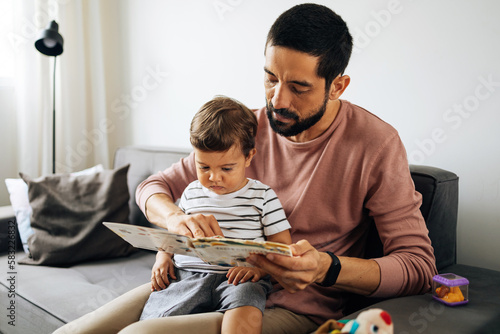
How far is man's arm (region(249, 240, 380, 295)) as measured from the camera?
3.47ft

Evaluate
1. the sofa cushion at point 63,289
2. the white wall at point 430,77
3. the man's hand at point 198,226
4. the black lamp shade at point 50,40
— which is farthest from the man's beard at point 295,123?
the black lamp shade at point 50,40

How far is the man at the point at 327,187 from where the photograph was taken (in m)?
1.22

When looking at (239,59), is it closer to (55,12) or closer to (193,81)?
(193,81)

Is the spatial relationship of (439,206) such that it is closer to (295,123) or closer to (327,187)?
(327,187)

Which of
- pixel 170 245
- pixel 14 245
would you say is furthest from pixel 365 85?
pixel 14 245

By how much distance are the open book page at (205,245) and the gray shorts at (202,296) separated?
10 cm

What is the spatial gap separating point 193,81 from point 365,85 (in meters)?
1.14

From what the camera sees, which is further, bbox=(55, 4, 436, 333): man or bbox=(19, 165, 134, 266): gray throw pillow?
bbox=(19, 165, 134, 266): gray throw pillow

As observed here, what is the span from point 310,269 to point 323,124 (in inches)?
19.5

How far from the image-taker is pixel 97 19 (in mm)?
3209

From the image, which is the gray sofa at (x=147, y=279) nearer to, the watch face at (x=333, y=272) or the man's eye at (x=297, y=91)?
the watch face at (x=333, y=272)

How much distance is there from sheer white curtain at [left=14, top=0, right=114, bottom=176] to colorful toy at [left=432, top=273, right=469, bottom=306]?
253 centimetres

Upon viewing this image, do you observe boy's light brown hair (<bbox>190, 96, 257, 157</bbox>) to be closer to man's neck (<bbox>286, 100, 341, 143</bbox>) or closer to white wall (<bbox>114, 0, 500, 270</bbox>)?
man's neck (<bbox>286, 100, 341, 143</bbox>)

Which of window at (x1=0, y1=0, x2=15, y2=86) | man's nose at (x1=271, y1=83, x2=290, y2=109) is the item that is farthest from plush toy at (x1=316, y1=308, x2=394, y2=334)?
window at (x1=0, y1=0, x2=15, y2=86)
